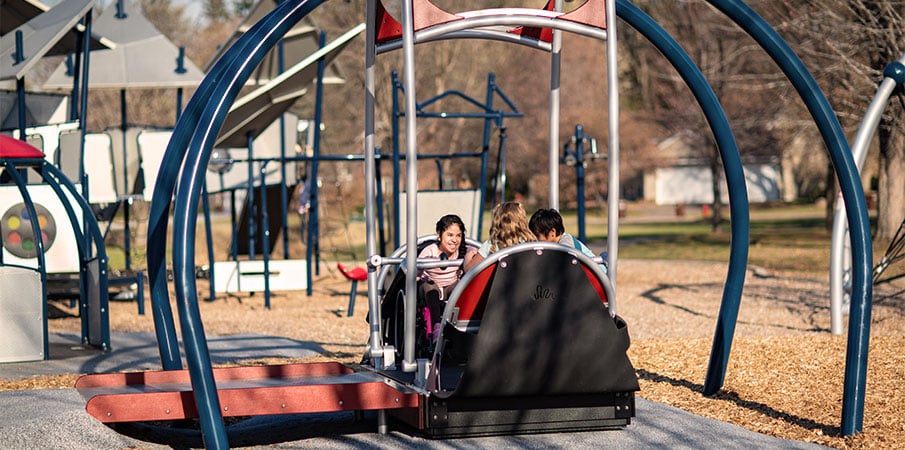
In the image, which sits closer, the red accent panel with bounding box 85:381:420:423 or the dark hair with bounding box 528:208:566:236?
the red accent panel with bounding box 85:381:420:423

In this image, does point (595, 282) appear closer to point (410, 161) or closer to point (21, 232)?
point (410, 161)

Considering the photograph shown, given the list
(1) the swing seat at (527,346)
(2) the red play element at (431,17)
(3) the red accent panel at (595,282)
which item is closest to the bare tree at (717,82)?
(2) the red play element at (431,17)

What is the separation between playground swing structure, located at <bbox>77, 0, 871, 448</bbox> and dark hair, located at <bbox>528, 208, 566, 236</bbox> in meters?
0.53

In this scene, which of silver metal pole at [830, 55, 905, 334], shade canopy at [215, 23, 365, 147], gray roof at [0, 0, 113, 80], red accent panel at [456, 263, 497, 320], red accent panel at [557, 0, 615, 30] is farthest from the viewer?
shade canopy at [215, 23, 365, 147]

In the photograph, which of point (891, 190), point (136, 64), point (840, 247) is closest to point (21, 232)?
point (136, 64)

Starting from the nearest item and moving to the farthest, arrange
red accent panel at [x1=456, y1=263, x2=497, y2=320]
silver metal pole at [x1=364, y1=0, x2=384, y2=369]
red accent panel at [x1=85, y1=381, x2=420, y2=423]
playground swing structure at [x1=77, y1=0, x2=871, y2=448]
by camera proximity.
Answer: playground swing structure at [x1=77, y1=0, x2=871, y2=448] → red accent panel at [x1=85, y1=381, x2=420, y2=423] → red accent panel at [x1=456, y1=263, x2=497, y2=320] → silver metal pole at [x1=364, y1=0, x2=384, y2=369]

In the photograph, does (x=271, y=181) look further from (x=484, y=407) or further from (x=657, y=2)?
(x=657, y=2)

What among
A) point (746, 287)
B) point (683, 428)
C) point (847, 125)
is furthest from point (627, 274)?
point (683, 428)

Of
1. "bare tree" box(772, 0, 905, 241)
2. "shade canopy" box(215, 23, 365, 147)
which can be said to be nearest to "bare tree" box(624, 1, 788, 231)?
"bare tree" box(772, 0, 905, 241)

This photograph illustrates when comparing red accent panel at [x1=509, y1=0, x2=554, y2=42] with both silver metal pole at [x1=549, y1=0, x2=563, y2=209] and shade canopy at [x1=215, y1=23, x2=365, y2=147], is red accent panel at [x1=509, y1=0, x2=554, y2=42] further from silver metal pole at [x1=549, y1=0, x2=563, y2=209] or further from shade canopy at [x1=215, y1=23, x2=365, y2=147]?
shade canopy at [x1=215, y1=23, x2=365, y2=147]

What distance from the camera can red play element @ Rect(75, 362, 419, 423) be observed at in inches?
245

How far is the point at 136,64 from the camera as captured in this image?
1720 centimetres

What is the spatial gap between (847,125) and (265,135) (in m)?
10.9

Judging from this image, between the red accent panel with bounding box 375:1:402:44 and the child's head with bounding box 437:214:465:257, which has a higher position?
the red accent panel with bounding box 375:1:402:44
